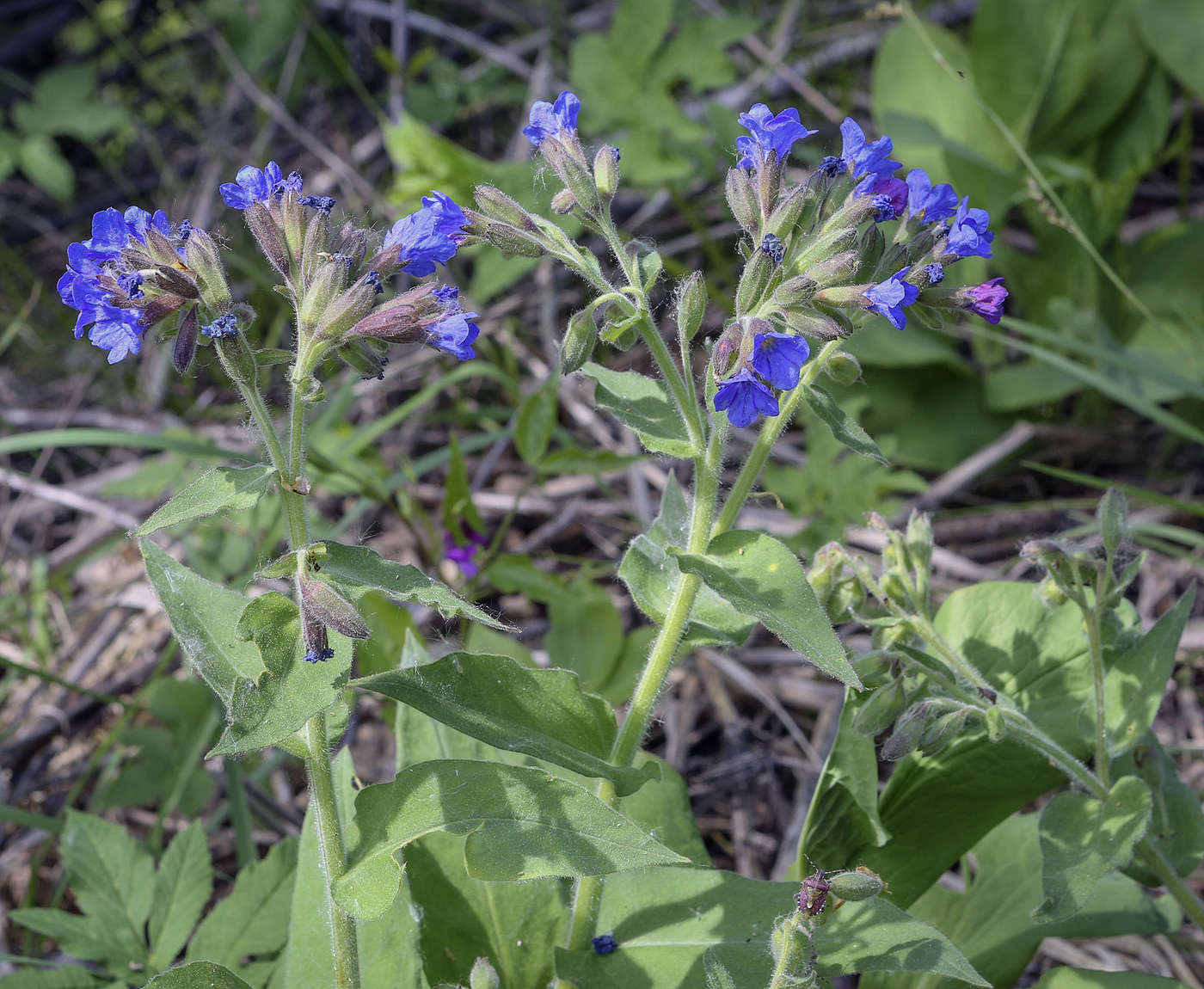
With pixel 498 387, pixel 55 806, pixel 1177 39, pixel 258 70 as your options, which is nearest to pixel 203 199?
pixel 258 70

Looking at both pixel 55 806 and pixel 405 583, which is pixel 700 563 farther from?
pixel 55 806

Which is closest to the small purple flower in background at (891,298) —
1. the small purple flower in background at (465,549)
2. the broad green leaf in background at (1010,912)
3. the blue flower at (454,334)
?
the blue flower at (454,334)

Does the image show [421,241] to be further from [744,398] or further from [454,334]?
[744,398]

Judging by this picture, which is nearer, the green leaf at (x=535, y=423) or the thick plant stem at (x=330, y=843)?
the thick plant stem at (x=330, y=843)

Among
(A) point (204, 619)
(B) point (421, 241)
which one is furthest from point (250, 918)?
(B) point (421, 241)

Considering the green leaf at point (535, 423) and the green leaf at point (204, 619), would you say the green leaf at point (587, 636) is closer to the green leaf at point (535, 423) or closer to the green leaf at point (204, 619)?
the green leaf at point (535, 423)

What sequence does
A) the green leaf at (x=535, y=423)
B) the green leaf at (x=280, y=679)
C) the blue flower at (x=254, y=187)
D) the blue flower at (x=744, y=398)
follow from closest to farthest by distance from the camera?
the green leaf at (x=280, y=679)
the blue flower at (x=744, y=398)
the blue flower at (x=254, y=187)
the green leaf at (x=535, y=423)

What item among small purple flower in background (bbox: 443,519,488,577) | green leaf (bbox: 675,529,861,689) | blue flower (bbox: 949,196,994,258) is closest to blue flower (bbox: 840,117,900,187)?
blue flower (bbox: 949,196,994,258)

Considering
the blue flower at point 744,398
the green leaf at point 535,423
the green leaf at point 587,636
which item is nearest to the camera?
the blue flower at point 744,398
